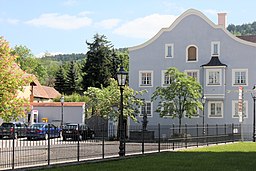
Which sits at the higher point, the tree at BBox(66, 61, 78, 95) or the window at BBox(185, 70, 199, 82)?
the tree at BBox(66, 61, 78, 95)

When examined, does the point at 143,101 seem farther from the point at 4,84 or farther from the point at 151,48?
the point at 4,84

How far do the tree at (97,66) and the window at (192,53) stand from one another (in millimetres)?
28491

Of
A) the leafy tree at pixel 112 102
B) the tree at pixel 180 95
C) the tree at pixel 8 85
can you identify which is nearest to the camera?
the tree at pixel 8 85

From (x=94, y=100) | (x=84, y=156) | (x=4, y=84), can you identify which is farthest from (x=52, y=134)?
(x=94, y=100)

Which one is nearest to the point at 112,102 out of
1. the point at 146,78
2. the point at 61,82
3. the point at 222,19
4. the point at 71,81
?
the point at 146,78

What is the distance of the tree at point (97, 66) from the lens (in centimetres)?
7832

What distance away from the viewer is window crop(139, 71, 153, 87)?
169 ft

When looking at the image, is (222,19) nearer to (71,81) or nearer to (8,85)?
(8,85)

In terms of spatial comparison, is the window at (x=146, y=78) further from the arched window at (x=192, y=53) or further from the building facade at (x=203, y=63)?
the arched window at (x=192, y=53)

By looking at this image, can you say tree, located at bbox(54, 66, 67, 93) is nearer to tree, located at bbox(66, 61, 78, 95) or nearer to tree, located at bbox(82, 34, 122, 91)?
tree, located at bbox(66, 61, 78, 95)

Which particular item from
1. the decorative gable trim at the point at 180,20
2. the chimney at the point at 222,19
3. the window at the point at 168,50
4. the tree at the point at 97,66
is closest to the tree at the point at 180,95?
the window at the point at 168,50

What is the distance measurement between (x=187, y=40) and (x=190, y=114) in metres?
8.48

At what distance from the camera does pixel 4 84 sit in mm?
33844

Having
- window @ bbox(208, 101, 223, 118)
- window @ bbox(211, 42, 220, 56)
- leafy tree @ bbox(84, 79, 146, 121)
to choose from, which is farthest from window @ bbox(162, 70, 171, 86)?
window @ bbox(211, 42, 220, 56)
